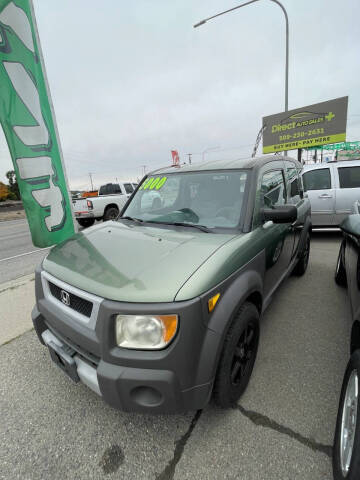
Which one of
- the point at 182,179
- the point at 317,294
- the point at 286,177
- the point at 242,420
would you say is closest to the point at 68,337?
the point at 242,420

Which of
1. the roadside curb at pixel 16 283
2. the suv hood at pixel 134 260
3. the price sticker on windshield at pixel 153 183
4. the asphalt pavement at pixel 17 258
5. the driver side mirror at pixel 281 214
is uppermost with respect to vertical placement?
the price sticker on windshield at pixel 153 183

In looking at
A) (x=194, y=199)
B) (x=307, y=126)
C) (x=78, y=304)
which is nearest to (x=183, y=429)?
(x=78, y=304)

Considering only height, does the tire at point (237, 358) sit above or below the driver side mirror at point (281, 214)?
below

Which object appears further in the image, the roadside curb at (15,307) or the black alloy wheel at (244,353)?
the roadside curb at (15,307)

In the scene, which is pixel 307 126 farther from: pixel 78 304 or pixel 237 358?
pixel 78 304

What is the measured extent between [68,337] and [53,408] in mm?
786

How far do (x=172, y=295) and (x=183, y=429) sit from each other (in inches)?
43.2

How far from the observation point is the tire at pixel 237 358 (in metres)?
1.61

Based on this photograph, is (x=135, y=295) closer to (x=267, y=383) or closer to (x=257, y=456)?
(x=257, y=456)

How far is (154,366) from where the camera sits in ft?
4.33

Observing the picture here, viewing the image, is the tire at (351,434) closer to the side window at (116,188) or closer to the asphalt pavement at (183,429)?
the asphalt pavement at (183,429)

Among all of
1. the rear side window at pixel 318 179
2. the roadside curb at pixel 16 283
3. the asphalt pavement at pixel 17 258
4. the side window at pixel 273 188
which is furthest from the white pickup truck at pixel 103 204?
the side window at pixel 273 188

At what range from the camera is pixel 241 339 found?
1.84 meters

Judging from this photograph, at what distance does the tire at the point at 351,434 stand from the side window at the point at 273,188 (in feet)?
4.95
